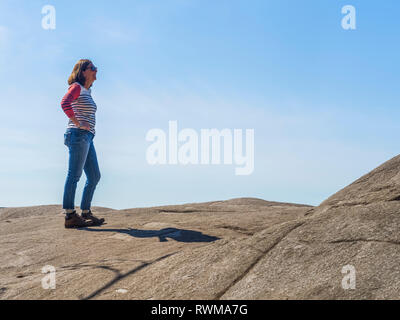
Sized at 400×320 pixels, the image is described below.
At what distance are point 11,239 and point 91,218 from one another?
0.87 metres

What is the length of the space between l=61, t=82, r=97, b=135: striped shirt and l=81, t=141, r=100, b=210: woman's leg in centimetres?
30

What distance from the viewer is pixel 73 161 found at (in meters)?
4.90

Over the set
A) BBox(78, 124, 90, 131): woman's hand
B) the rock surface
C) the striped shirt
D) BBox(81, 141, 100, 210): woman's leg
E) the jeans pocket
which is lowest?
the rock surface

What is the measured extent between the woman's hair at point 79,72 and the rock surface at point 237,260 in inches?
71.8

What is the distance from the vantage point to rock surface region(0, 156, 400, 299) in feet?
7.82

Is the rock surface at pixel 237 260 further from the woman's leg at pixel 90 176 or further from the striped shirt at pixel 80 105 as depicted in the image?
the striped shirt at pixel 80 105

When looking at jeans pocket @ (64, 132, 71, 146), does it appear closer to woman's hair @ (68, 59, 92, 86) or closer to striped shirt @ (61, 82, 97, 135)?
striped shirt @ (61, 82, 97, 135)

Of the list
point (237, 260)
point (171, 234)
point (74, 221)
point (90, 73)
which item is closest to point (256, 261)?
point (237, 260)

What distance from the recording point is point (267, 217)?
4844 mm

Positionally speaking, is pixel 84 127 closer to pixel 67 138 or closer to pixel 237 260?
pixel 67 138

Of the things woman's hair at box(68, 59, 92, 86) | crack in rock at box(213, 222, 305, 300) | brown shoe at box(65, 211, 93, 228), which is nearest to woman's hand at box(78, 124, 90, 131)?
woman's hair at box(68, 59, 92, 86)

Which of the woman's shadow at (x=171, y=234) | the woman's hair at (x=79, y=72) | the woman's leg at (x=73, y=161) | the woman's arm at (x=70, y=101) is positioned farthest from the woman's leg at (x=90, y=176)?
the woman's hair at (x=79, y=72)

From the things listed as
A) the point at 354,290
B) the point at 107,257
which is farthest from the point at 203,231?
the point at 354,290

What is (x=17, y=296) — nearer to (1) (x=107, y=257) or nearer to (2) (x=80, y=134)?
(1) (x=107, y=257)
